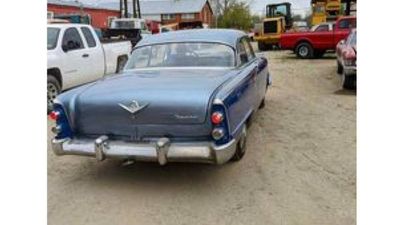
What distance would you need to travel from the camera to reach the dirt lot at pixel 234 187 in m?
4.12

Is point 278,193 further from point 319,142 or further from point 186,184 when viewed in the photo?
point 319,142

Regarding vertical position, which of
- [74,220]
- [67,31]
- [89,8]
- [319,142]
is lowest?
[74,220]

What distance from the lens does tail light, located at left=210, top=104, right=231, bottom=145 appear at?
4.31m

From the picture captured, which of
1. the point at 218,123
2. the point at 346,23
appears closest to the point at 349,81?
the point at 218,123

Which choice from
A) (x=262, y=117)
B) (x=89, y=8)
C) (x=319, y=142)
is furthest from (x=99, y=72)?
(x=89, y=8)

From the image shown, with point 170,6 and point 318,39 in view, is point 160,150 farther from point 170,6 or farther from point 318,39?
point 170,6

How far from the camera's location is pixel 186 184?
15.9ft

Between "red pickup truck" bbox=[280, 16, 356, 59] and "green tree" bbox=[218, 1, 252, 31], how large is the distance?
38.1 m

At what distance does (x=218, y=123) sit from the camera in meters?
4.31

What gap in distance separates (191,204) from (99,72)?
21.0 feet

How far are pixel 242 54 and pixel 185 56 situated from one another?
896 millimetres

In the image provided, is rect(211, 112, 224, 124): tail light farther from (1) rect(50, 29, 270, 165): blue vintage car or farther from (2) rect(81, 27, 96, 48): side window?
(2) rect(81, 27, 96, 48): side window

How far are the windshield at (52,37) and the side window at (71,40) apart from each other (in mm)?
172

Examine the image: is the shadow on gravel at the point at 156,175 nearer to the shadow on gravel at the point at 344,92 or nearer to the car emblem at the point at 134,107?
the car emblem at the point at 134,107
